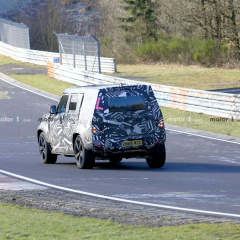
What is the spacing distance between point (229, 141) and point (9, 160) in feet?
22.5

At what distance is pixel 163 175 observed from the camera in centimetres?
1240

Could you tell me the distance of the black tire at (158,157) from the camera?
43.6 ft

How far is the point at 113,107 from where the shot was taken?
12852mm

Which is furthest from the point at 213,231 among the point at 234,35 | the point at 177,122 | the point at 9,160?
the point at 234,35

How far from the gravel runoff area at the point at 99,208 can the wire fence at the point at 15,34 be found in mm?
46525

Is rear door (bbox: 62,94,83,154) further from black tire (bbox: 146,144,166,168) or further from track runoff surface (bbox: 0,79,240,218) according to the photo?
black tire (bbox: 146,144,166,168)

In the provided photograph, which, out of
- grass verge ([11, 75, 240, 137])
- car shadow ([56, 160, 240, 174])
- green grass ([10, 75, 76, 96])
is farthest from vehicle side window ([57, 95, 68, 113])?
green grass ([10, 75, 76, 96])

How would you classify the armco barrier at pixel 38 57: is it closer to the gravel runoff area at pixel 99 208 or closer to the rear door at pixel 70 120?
the rear door at pixel 70 120

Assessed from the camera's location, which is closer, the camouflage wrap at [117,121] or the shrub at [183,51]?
the camouflage wrap at [117,121]

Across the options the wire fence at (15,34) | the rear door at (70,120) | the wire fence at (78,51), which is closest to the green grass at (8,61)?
the wire fence at (15,34)

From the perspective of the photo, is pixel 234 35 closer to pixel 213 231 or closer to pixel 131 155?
pixel 131 155

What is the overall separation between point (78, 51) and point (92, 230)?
35.8 meters

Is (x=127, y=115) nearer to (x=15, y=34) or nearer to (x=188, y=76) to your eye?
(x=188, y=76)

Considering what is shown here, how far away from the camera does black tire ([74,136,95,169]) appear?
43.3 ft
